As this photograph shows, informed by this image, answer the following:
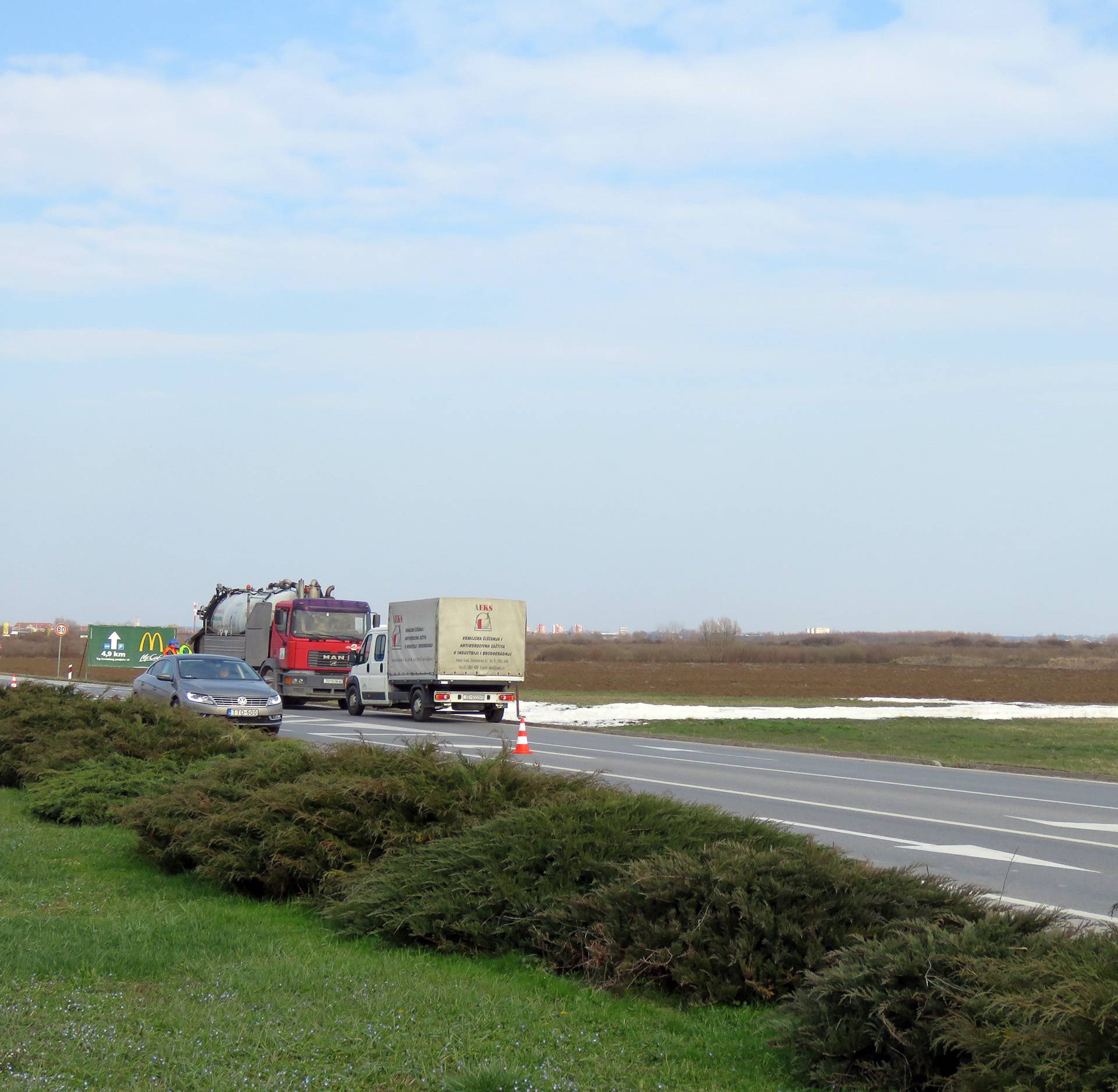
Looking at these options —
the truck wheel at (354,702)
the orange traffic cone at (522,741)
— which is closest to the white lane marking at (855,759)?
the orange traffic cone at (522,741)

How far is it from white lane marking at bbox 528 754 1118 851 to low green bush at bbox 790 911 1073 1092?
6249 millimetres

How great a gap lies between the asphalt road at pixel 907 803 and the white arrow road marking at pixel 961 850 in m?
0.02

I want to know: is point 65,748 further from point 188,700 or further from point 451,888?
point 188,700

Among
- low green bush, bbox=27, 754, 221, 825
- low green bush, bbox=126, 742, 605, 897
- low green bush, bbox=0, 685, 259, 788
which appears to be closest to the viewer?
low green bush, bbox=126, 742, 605, 897

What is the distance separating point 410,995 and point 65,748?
29.9ft

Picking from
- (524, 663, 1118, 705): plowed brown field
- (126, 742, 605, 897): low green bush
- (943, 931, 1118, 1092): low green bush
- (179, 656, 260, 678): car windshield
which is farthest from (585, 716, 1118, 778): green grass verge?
(943, 931, 1118, 1092): low green bush

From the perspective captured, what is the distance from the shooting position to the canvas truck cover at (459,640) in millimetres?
32750

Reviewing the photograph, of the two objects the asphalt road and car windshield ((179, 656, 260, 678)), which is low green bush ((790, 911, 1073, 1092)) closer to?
the asphalt road

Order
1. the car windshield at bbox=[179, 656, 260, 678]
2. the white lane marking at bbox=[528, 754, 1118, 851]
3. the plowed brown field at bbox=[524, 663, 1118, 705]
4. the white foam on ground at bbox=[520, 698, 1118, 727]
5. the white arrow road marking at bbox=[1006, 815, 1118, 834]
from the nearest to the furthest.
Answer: the white lane marking at bbox=[528, 754, 1118, 851], the white arrow road marking at bbox=[1006, 815, 1118, 834], the car windshield at bbox=[179, 656, 260, 678], the white foam on ground at bbox=[520, 698, 1118, 727], the plowed brown field at bbox=[524, 663, 1118, 705]

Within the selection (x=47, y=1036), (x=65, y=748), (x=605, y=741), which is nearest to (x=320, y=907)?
(x=47, y=1036)

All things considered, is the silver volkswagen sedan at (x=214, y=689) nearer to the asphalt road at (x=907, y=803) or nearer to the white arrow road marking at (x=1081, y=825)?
the asphalt road at (x=907, y=803)

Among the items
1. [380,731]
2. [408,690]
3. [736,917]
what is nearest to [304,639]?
[408,690]

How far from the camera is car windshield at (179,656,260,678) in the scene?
2477 cm

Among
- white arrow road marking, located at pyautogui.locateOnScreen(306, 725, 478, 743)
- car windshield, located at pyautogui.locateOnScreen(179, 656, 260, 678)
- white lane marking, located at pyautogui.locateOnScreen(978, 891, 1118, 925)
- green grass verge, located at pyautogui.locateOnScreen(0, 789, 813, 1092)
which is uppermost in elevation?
car windshield, located at pyautogui.locateOnScreen(179, 656, 260, 678)
